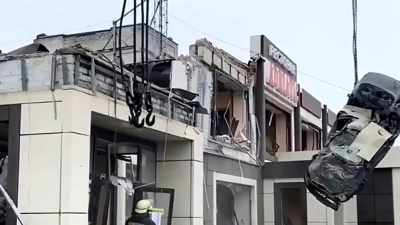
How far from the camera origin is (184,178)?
10531mm

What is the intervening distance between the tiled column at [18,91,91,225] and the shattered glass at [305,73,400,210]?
9.12 ft

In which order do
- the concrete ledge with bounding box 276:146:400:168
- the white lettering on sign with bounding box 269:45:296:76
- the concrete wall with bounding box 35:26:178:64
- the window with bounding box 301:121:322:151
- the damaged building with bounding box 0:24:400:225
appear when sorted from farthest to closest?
the window with bounding box 301:121:322:151 → the concrete wall with bounding box 35:26:178:64 → the white lettering on sign with bounding box 269:45:296:76 → the concrete ledge with bounding box 276:146:400:168 → the damaged building with bounding box 0:24:400:225

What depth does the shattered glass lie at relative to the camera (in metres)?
6.29

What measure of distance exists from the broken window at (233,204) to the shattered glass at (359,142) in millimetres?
6918

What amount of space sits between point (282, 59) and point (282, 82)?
0.72 m

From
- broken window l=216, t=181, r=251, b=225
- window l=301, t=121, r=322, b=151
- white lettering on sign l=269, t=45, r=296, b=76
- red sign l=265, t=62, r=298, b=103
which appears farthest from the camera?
window l=301, t=121, r=322, b=151

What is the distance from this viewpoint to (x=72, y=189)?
7.35m

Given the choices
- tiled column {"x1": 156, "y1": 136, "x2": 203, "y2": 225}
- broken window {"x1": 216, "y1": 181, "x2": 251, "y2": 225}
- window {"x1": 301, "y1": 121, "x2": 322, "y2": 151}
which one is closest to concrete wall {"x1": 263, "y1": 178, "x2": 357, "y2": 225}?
broken window {"x1": 216, "y1": 181, "x2": 251, "y2": 225}

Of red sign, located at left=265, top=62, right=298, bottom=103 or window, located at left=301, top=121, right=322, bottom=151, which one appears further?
window, located at left=301, top=121, right=322, bottom=151

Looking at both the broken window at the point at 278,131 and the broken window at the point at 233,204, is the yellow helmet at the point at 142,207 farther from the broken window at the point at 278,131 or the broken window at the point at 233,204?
the broken window at the point at 278,131

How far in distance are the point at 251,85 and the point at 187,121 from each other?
4.97 meters

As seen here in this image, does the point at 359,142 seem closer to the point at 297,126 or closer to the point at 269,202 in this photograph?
the point at 269,202

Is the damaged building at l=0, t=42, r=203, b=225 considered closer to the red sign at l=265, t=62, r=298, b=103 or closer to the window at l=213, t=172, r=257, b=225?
the window at l=213, t=172, r=257, b=225

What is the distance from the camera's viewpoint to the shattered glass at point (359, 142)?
20.6 ft
